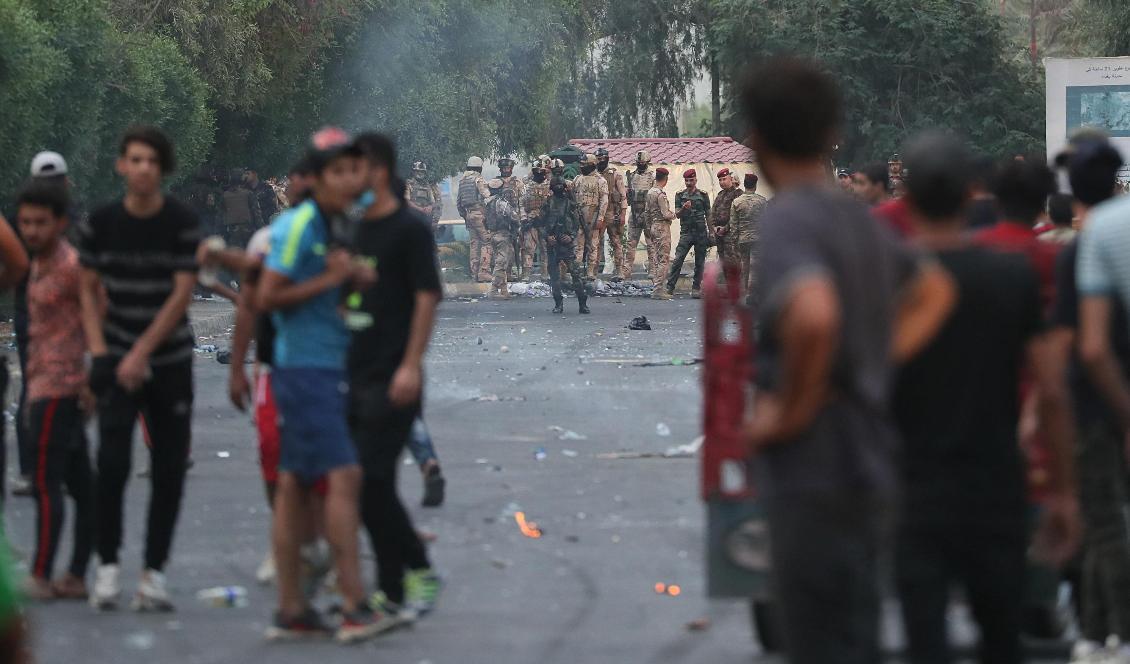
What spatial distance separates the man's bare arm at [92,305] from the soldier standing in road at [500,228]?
23.1 meters

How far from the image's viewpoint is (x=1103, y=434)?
5773 millimetres

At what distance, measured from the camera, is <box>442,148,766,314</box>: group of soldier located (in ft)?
91.4

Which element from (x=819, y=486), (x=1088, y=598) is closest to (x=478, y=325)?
(x=1088, y=598)

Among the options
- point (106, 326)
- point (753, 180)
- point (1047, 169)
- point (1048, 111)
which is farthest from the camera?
point (1048, 111)

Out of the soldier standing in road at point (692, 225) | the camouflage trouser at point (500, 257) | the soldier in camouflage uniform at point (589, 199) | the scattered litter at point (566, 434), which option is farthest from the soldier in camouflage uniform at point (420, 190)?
the scattered litter at point (566, 434)

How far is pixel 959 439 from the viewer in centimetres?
447

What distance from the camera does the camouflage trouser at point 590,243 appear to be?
32.9 m

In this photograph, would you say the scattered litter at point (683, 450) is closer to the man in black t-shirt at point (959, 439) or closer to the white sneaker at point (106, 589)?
the white sneaker at point (106, 589)

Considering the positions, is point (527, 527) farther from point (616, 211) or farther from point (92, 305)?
point (616, 211)

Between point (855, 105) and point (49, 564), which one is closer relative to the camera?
point (49, 564)

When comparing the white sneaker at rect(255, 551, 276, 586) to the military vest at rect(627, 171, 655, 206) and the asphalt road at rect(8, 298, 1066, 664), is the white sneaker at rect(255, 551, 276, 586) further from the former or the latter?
the military vest at rect(627, 171, 655, 206)

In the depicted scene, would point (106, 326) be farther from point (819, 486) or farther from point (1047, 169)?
point (819, 486)

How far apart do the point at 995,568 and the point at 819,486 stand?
89 cm

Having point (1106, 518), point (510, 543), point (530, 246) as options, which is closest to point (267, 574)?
point (510, 543)
